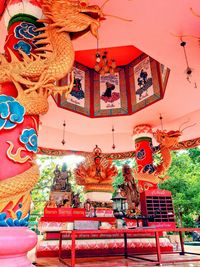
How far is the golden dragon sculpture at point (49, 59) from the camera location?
71.8 inches

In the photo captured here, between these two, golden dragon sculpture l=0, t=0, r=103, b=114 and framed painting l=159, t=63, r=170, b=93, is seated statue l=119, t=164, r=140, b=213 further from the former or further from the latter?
golden dragon sculpture l=0, t=0, r=103, b=114

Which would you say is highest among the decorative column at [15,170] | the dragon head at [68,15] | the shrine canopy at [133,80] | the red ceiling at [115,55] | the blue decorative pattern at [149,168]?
the red ceiling at [115,55]

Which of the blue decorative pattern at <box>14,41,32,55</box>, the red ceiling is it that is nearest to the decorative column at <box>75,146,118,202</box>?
the red ceiling

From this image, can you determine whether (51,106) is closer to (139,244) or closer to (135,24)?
(135,24)

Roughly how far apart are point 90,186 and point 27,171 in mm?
4167

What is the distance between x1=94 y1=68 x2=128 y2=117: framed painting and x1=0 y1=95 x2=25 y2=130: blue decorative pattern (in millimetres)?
5311

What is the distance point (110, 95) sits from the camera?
7.27 metres

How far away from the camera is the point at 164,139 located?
661 cm

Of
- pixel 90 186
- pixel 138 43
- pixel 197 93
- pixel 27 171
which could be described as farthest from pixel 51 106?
pixel 27 171

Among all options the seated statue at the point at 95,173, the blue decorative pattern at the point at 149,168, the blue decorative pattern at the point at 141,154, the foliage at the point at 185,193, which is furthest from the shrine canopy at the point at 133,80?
the foliage at the point at 185,193

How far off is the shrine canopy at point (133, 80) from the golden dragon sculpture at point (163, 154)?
63 cm

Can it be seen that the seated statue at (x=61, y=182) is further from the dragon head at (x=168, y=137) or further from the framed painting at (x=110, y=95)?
the dragon head at (x=168, y=137)

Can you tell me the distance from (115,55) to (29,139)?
Result: 5743 millimetres

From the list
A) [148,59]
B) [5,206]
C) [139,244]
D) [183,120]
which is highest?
[148,59]
